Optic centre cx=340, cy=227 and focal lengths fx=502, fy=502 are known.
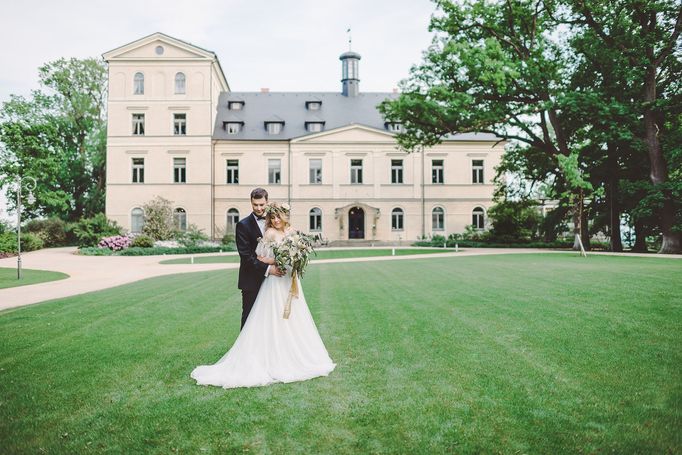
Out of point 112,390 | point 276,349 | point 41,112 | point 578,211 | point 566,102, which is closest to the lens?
point 112,390

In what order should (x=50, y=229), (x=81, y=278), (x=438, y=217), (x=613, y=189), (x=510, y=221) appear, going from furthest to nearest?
(x=438, y=217) → (x=50, y=229) → (x=510, y=221) → (x=613, y=189) → (x=81, y=278)

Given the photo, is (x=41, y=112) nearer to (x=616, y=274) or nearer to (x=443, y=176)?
(x=443, y=176)

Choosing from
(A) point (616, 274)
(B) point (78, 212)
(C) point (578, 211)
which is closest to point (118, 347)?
(A) point (616, 274)

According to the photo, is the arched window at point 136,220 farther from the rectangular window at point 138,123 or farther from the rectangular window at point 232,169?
the rectangular window at point 232,169

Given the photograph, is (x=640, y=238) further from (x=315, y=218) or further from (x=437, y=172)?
(x=315, y=218)

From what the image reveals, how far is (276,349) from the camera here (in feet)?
17.4

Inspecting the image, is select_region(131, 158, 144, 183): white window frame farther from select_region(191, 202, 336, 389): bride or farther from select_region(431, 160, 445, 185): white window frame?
select_region(191, 202, 336, 389): bride

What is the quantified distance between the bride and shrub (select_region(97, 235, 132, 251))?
25455mm

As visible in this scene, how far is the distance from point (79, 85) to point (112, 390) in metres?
46.1

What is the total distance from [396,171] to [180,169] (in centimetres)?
1655

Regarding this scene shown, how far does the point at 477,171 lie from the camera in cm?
3978

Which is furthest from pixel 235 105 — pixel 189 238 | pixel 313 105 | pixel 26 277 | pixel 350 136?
pixel 26 277

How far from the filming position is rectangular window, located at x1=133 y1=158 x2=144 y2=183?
37.7 m

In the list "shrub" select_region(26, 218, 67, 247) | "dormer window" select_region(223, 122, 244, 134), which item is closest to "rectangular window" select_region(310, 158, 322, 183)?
"dormer window" select_region(223, 122, 244, 134)
